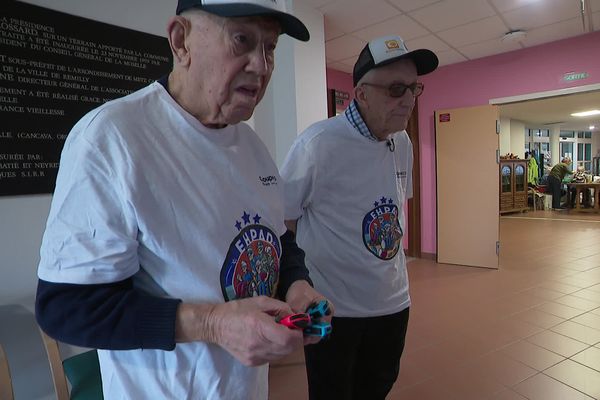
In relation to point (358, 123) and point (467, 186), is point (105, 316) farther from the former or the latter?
point (467, 186)

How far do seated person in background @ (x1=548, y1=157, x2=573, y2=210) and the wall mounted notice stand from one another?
455 inches

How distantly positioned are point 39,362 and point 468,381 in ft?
7.82

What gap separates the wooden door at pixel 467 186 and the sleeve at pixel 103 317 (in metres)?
4.94

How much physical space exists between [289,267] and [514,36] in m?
4.44

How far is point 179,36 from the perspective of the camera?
68cm

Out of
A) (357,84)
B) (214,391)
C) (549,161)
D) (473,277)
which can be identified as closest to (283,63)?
(357,84)

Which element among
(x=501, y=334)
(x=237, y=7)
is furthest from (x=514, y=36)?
(x=237, y=7)

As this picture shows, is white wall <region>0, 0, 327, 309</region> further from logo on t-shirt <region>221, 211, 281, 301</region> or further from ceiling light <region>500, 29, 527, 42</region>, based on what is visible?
ceiling light <region>500, 29, 527, 42</region>

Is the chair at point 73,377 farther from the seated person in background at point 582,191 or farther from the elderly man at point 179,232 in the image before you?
the seated person in background at point 582,191

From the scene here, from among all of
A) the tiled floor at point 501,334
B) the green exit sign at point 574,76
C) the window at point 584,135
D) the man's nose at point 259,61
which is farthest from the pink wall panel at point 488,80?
the window at point 584,135

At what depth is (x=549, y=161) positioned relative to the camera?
13.6 m

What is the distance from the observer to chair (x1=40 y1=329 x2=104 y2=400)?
1488mm

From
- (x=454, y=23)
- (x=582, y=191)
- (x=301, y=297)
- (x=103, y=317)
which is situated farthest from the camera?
(x=582, y=191)

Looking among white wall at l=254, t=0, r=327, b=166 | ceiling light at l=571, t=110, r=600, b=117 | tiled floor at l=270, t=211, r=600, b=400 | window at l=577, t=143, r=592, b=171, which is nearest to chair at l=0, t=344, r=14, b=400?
tiled floor at l=270, t=211, r=600, b=400
